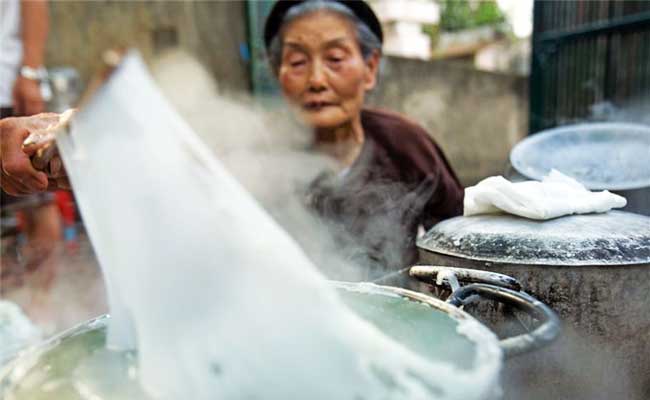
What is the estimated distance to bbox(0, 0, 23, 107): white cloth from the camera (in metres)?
3.35

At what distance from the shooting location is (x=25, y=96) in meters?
3.43

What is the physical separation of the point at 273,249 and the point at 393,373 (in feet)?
0.92

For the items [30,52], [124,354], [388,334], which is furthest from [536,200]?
[30,52]

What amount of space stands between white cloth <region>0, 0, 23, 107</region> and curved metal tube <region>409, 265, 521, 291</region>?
334cm

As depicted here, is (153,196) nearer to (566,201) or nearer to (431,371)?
(431,371)

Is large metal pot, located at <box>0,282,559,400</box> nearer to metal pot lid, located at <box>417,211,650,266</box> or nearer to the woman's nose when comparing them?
metal pot lid, located at <box>417,211,650,266</box>

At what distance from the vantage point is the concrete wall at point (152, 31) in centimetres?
526

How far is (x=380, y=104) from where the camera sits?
21.4ft

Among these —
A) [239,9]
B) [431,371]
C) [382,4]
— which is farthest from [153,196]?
[382,4]

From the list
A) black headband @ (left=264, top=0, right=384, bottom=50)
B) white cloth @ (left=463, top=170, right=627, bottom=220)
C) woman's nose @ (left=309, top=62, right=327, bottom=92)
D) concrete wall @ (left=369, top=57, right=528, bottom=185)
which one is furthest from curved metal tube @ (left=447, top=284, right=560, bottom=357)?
concrete wall @ (left=369, top=57, right=528, bottom=185)

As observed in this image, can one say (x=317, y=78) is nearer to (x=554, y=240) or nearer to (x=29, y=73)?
(x=554, y=240)

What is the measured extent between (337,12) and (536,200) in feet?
6.43

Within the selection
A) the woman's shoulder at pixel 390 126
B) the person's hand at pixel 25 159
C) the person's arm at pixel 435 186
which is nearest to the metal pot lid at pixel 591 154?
the person's arm at pixel 435 186

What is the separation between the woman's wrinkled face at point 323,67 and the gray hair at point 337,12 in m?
0.04
